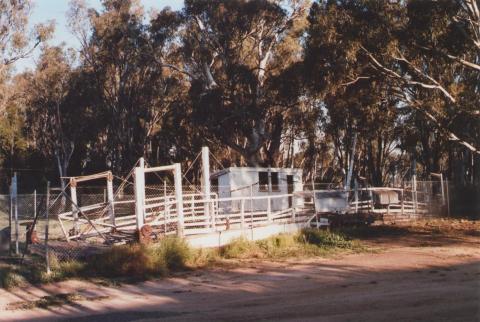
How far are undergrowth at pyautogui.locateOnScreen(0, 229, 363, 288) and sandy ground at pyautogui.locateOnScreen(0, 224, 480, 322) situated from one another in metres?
0.60

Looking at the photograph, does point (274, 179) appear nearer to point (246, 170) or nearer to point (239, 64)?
point (246, 170)

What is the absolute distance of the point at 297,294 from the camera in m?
10.6

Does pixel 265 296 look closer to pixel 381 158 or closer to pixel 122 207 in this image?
pixel 122 207

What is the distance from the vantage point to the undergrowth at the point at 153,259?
1288 cm

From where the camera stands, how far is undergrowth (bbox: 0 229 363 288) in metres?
12.9

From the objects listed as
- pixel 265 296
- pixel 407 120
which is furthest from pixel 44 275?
pixel 407 120

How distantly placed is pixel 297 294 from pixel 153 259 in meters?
4.30

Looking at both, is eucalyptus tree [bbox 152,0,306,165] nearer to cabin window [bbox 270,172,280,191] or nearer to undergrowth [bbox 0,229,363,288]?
cabin window [bbox 270,172,280,191]

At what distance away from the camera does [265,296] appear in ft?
34.7

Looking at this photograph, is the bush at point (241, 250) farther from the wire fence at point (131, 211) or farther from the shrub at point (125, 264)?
the shrub at point (125, 264)

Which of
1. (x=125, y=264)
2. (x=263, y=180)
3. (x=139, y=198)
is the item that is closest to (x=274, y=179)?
(x=263, y=180)

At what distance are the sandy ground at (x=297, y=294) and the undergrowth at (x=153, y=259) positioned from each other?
604 millimetres

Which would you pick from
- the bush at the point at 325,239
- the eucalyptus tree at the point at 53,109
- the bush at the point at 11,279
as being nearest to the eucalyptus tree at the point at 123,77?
the eucalyptus tree at the point at 53,109

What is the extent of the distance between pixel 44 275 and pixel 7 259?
2.73 meters
